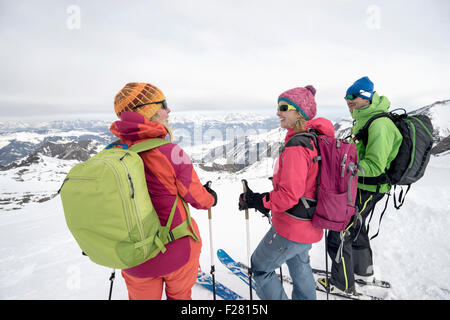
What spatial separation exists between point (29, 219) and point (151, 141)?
35.0 feet

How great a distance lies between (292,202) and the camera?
249 centimetres

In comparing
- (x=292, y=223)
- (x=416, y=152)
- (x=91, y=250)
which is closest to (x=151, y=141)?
(x=91, y=250)

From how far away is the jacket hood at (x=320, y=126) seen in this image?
2.79m

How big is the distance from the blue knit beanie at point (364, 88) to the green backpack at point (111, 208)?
3956 mm

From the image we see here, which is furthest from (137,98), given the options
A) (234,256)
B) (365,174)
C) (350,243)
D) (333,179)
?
(234,256)

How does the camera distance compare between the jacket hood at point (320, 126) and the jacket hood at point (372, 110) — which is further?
the jacket hood at point (372, 110)

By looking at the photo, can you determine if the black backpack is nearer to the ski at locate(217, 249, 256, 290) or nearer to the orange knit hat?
the ski at locate(217, 249, 256, 290)

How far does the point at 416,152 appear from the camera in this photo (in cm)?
334

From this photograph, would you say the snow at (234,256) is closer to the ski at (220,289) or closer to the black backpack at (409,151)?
the ski at (220,289)

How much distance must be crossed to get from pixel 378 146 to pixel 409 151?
0.63 meters

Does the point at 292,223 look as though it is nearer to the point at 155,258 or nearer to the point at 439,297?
the point at 155,258

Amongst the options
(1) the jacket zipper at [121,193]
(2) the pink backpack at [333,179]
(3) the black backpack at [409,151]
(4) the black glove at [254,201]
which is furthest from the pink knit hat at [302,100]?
(1) the jacket zipper at [121,193]

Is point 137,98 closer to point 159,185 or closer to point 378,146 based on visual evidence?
point 159,185

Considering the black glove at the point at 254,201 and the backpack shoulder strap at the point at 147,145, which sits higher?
the backpack shoulder strap at the point at 147,145
